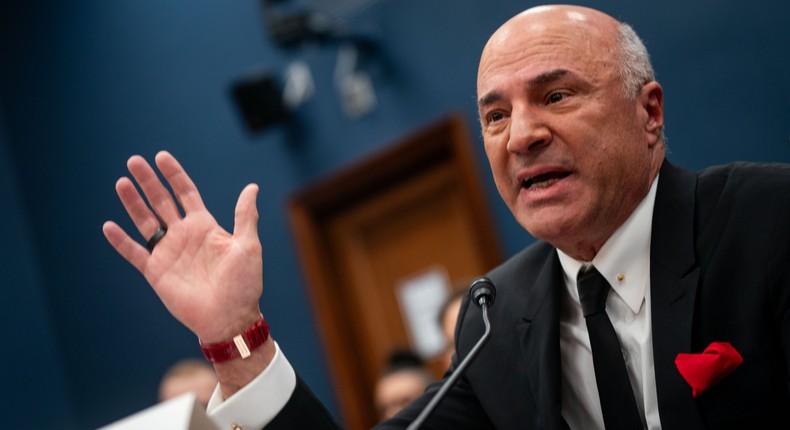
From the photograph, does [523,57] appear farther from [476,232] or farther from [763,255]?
[476,232]

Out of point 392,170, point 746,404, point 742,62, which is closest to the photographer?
point 746,404

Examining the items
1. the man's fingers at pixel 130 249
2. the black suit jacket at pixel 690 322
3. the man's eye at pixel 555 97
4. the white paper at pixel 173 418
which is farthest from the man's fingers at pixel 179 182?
the man's eye at pixel 555 97

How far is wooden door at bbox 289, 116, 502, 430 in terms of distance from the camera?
4934mm

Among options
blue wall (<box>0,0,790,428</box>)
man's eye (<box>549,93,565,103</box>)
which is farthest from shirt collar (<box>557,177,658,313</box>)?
blue wall (<box>0,0,790,428</box>)

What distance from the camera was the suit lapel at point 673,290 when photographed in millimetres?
1575

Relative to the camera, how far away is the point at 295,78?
5.28 metres

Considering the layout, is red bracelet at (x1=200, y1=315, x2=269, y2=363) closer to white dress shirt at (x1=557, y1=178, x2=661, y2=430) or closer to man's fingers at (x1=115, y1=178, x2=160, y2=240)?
man's fingers at (x1=115, y1=178, x2=160, y2=240)

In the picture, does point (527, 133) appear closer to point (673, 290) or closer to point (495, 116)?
point (495, 116)

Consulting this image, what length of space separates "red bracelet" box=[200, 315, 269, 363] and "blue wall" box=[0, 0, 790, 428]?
261 cm

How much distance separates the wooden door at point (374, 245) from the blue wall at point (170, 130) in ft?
0.33

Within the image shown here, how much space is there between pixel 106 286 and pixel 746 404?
5130mm

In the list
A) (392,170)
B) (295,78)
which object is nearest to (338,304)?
(392,170)

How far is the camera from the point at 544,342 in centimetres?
176

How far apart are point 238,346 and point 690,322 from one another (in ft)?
2.26
